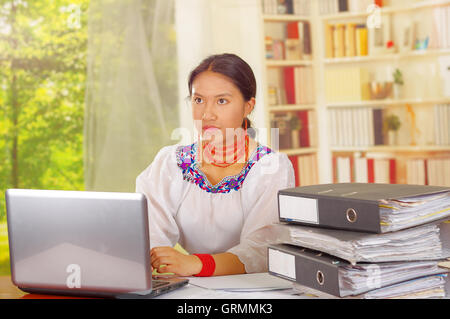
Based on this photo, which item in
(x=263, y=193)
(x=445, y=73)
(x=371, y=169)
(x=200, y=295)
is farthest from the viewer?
(x=371, y=169)

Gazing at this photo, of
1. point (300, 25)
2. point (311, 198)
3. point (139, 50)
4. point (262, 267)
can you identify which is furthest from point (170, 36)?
point (311, 198)

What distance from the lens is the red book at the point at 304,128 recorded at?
464 centimetres

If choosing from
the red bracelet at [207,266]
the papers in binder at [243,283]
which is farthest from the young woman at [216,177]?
the papers in binder at [243,283]

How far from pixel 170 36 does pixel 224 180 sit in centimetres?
243

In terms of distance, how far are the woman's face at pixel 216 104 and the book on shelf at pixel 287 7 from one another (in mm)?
2629

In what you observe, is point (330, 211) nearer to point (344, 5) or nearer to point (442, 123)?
point (442, 123)

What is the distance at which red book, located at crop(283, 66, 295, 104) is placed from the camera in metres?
4.57

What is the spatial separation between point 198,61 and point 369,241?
3.10 metres

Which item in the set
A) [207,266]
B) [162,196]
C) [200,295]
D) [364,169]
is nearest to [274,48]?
[364,169]

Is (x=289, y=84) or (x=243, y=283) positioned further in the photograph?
(x=289, y=84)

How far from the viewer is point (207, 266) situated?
1.53 metres

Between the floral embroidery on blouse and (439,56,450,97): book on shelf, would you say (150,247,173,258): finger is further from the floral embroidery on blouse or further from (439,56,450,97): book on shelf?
(439,56,450,97): book on shelf

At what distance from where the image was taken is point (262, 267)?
1693 millimetres
